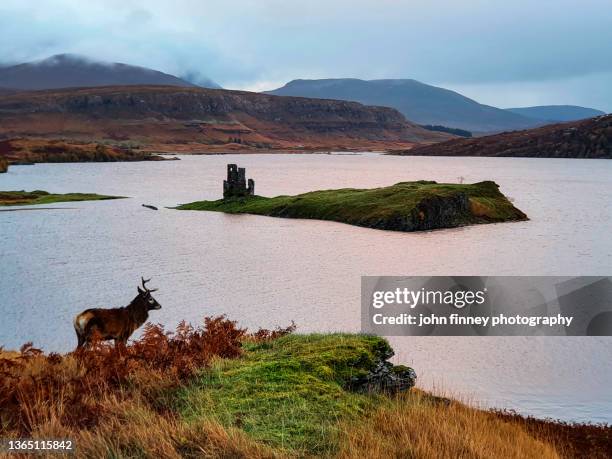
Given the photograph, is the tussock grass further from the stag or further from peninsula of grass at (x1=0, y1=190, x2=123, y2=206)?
peninsula of grass at (x1=0, y1=190, x2=123, y2=206)

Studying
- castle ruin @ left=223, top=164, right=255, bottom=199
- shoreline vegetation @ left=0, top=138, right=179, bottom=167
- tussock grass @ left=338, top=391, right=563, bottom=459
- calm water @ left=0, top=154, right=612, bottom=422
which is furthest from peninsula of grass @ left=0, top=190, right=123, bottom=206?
shoreline vegetation @ left=0, top=138, right=179, bottom=167

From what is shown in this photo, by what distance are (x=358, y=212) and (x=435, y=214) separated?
635 centimetres

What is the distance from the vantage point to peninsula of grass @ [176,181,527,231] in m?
45.9

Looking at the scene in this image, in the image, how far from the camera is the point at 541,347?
19094mm

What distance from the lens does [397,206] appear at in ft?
155

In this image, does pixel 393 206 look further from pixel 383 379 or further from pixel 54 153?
pixel 54 153

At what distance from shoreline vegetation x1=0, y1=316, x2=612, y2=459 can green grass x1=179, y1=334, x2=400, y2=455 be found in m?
0.02

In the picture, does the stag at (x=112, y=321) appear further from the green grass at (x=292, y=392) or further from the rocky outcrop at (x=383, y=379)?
the rocky outcrop at (x=383, y=379)

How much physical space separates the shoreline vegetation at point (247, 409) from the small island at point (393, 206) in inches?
1303

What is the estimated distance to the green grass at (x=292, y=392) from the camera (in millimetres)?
8691

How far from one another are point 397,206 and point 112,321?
34650 mm

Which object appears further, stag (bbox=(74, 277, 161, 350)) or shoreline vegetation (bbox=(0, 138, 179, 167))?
shoreline vegetation (bbox=(0, 138, 179, 167))

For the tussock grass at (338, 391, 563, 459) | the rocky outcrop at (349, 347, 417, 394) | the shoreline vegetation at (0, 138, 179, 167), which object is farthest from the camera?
the shoreline vegetation at (0, 138, 179, 167)

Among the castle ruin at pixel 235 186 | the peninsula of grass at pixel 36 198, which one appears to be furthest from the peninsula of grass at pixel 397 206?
the peninsula of grass at pixel 36 198
